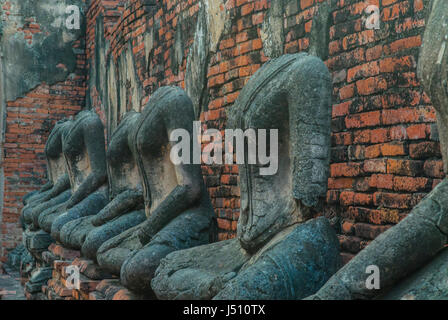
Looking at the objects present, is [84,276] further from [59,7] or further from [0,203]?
[59,7]

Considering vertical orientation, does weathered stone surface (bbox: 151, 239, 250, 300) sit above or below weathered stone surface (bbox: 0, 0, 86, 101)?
below

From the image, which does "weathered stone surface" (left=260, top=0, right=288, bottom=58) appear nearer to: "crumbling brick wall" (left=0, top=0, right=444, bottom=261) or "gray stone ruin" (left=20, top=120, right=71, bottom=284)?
"crumbling brick wall" (left=0, top=0, right=444, bottom=261)

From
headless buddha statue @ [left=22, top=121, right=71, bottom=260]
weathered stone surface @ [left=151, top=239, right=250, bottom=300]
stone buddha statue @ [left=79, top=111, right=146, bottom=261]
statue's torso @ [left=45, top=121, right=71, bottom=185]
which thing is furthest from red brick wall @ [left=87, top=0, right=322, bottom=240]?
statue's torso @ [left=45, top=121, right=71, bottom=185]

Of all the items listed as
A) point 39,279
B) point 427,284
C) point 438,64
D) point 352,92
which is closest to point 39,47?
point 39,279

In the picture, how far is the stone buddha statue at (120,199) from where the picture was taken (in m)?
5.27

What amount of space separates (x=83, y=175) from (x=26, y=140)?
4.24m

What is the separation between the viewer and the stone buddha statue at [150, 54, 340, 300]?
9.58ft

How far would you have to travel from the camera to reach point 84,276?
17.1 ft

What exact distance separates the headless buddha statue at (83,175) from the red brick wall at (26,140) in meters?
3.56

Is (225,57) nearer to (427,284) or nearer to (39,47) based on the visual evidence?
(427,284)

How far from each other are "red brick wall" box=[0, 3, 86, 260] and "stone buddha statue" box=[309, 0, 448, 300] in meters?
9.40

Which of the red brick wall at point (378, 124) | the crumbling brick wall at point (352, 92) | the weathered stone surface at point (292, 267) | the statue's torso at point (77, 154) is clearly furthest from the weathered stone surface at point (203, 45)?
the weathered stone surface at point (292, 267)

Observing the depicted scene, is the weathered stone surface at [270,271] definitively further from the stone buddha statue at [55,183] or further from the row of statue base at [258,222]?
the stone buddha statue at [55,183]
